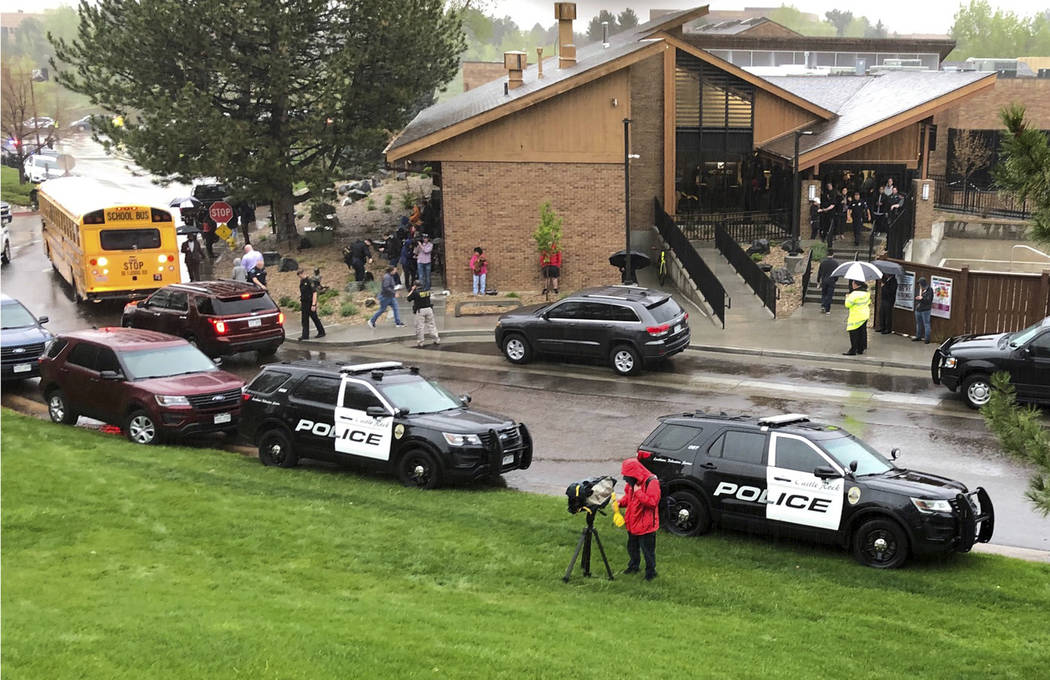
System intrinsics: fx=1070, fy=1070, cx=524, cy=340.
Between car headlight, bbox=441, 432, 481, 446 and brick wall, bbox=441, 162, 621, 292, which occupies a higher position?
brick wall, bbox=441, 162, 621, 292

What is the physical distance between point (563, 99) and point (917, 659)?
2388 cm

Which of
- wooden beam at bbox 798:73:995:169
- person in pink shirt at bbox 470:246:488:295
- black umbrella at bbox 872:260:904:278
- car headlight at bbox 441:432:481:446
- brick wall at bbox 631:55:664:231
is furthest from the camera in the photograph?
brick wall at bbox 631:55:664:231

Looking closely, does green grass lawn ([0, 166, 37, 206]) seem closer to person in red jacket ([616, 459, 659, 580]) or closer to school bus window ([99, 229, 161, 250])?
school bus window ([99, 229, 161, 250])

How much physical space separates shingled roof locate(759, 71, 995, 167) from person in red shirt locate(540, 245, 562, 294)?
26.2 feet

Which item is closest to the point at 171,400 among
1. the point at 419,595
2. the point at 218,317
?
the point at 218,317

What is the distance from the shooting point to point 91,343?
55.8 feet

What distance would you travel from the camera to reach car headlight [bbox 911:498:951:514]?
10.7 meters

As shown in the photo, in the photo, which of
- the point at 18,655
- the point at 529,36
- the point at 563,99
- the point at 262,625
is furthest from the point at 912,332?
the point at 529,36

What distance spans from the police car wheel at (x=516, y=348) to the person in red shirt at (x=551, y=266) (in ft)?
23.1

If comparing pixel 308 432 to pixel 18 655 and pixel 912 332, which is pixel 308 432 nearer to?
pixel 18 655

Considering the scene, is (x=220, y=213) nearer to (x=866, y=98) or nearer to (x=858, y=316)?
(x=858, y=316)

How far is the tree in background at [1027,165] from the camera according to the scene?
23.9 feet

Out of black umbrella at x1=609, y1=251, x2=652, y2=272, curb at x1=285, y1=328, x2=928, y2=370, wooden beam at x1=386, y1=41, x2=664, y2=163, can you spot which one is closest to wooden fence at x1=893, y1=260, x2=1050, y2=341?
curb at x1=285, y1=328, x2=928, y2=370

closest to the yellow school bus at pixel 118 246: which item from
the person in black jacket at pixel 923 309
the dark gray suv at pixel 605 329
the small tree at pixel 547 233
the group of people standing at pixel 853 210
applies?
the small tree at pixel 547 233
